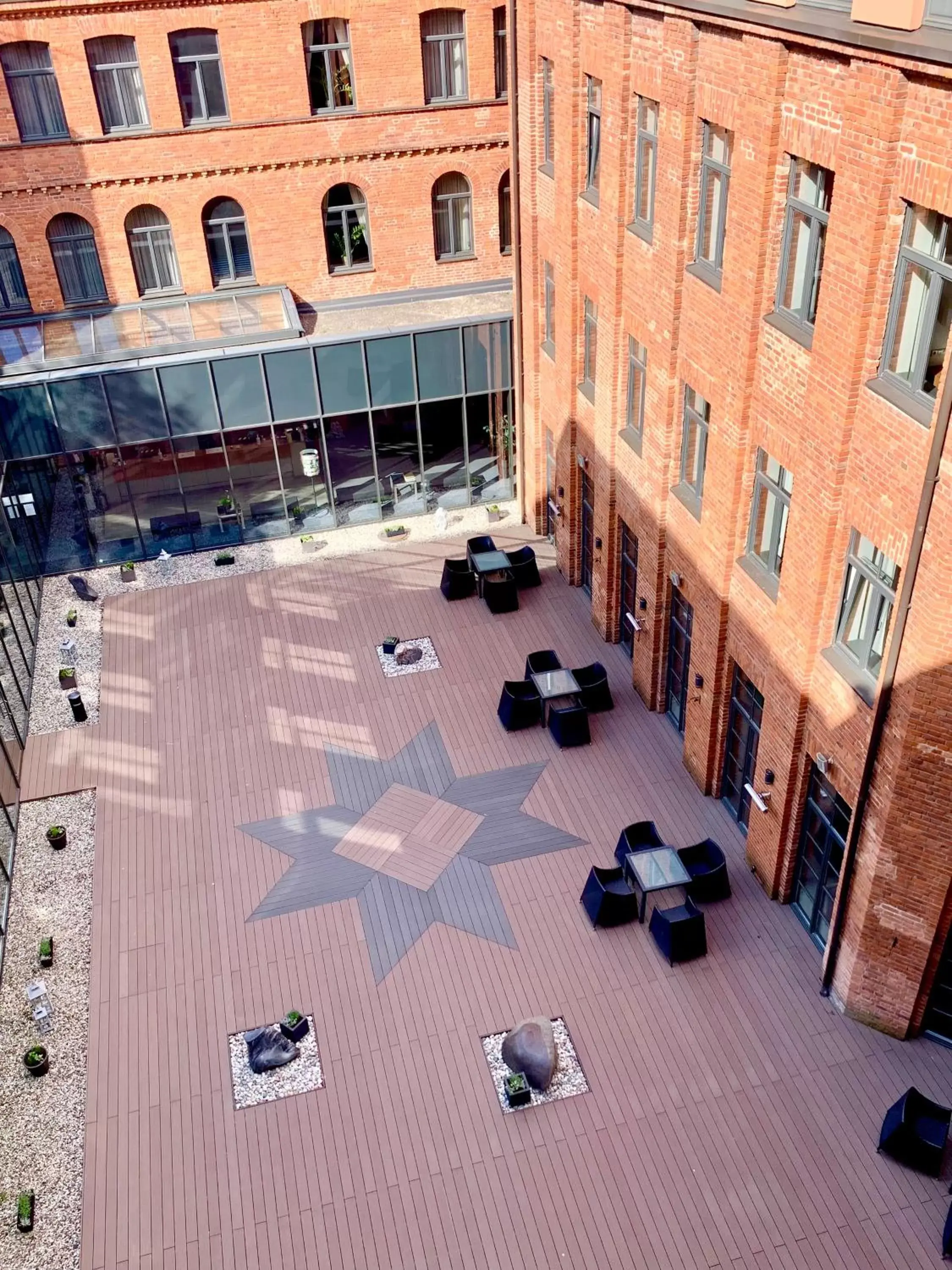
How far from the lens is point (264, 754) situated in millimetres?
17188

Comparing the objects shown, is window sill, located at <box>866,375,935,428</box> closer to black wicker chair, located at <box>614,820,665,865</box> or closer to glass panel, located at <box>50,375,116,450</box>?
black wicker chair, located at <box>614,820,665,865</box>

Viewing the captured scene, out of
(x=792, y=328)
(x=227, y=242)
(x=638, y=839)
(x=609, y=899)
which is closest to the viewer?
(x=792, y=328)

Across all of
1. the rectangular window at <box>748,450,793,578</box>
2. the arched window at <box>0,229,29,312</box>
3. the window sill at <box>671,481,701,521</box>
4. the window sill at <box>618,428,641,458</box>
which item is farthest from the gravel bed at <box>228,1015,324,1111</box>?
the arched window at <box>0,229,29,312</box>

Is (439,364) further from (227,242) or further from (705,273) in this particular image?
(705,273)

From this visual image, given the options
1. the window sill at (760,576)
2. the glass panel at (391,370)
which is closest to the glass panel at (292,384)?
the glass panel at (391,370)

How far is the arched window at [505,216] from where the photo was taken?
931 inches

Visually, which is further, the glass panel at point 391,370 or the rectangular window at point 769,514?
the glass panel at point 391,370

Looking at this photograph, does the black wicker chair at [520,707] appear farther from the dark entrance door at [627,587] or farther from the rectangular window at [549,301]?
the rectangular window at [549,301]

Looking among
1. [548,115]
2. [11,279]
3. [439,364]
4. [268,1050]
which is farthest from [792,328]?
[11,279]

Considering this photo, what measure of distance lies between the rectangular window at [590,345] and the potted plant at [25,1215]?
1429 cm

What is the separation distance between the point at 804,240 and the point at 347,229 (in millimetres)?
14672

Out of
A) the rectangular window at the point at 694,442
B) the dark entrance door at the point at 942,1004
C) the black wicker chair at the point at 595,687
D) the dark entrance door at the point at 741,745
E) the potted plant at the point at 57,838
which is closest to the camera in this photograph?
the dark entrance door at the point at 942,1004

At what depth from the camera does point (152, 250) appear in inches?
886

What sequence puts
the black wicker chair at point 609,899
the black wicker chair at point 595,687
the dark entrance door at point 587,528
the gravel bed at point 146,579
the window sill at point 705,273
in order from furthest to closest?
the dark entrance door at point 587,528, the gravel bed at point 146,579, the black wicker chair at point 595,687, the black wicker chair at point 609,899, the window sill at point 705,273
